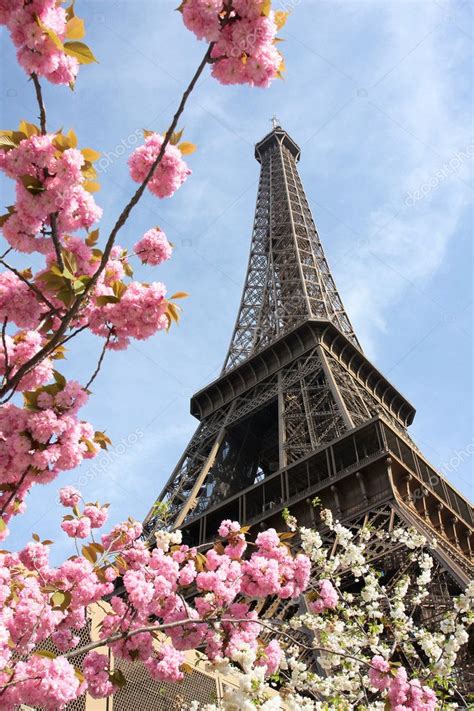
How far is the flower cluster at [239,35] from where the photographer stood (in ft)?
16.9

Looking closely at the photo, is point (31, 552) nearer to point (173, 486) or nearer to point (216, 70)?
point (216, 70)

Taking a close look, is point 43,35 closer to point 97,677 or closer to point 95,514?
point 97,677

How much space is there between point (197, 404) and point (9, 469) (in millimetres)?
36099

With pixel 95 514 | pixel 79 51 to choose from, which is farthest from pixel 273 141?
pixel 79 51

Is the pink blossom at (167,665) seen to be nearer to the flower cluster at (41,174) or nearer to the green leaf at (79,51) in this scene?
the flower cluster at (41,174)

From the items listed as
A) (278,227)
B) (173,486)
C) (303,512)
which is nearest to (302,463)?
(303,512)

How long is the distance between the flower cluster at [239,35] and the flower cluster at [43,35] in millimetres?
883

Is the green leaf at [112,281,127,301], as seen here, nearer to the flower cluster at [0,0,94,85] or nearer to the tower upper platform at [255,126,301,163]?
the flower cluster at [0,0,94,85]

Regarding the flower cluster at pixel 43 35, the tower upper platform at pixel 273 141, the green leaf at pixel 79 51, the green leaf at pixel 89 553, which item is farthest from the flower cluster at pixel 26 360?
the tower upper platform at pixel 273 141

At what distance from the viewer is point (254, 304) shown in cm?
5081

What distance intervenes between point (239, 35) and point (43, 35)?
152 centimetres

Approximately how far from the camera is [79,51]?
502cm

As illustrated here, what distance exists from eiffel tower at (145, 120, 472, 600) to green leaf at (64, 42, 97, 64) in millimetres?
6403

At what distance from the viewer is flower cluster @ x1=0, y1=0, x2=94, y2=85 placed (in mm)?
4824
